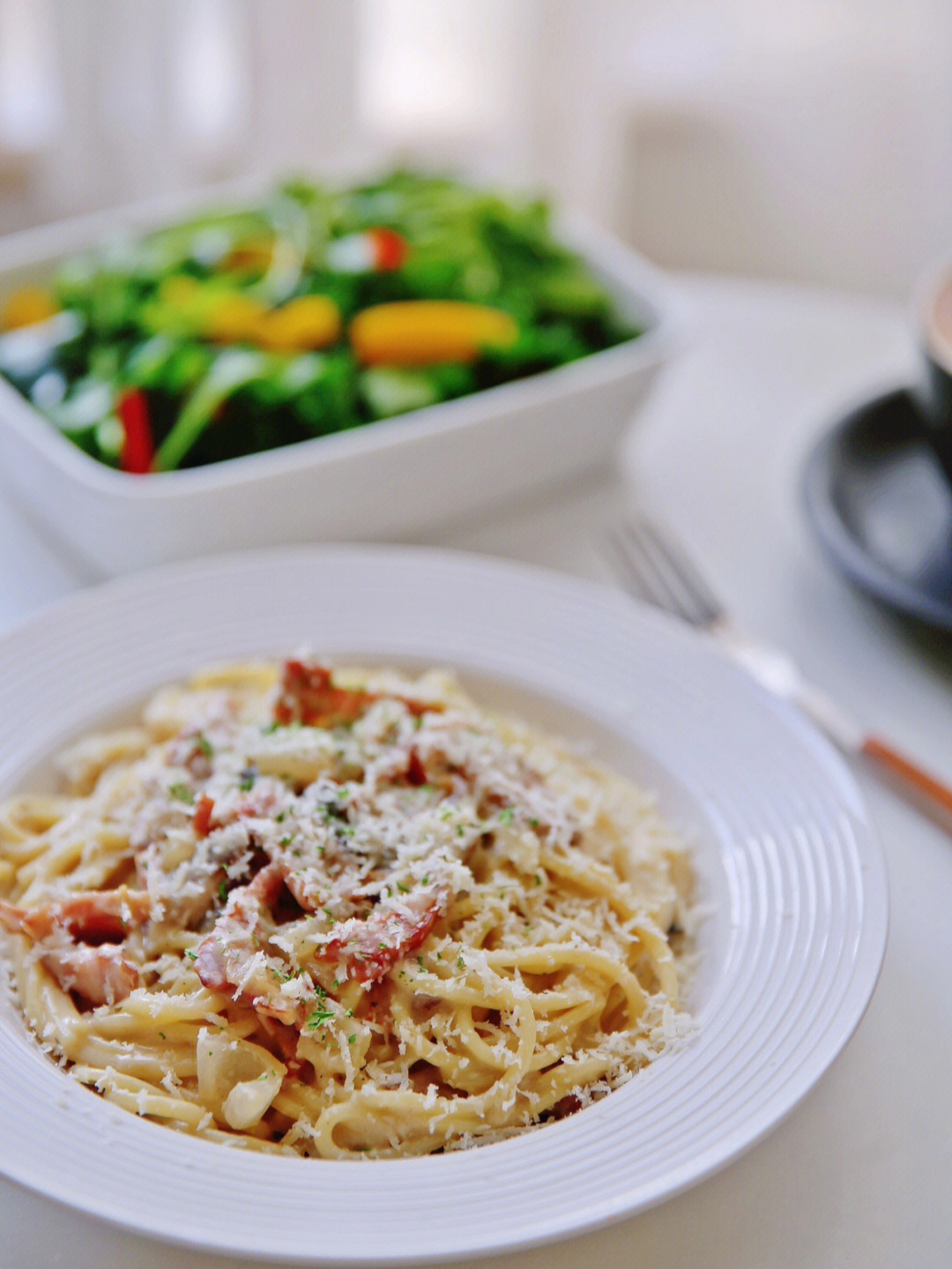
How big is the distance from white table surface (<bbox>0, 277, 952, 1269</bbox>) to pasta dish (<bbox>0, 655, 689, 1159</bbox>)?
16cm

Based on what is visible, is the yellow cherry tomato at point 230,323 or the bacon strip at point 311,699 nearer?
the bacon strip at point 311,699

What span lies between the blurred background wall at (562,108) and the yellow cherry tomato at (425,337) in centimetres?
207

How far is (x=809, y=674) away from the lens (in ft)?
7.13

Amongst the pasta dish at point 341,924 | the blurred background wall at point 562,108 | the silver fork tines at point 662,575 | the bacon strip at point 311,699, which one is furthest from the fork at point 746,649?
the blurred background wall at point 562,108

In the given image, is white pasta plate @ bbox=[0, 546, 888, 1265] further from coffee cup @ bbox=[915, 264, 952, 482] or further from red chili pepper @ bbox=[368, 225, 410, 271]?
red chili pepper @ bbox=[368, 225, 410, 271]

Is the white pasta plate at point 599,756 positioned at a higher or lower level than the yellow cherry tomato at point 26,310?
lower

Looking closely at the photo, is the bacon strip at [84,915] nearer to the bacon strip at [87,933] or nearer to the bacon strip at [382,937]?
the bacon strip at [87,933]

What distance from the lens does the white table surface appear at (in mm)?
1329

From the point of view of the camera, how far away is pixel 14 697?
1.83 m

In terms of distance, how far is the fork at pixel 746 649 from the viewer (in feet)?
6.26

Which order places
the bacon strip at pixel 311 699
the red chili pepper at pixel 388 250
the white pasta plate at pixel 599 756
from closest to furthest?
the white pasta plate at pixel 599 756, the bacon strip at pixel 311 699, the red chili pepper at pixel 388 250

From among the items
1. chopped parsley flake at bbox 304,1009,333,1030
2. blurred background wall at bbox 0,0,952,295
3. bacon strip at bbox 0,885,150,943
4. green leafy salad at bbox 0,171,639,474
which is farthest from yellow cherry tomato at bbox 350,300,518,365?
blurred background wall at bbox 0,0,952,295

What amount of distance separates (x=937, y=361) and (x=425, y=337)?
0.93 metres

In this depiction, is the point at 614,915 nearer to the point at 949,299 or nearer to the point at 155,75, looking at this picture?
the point at 949,299
